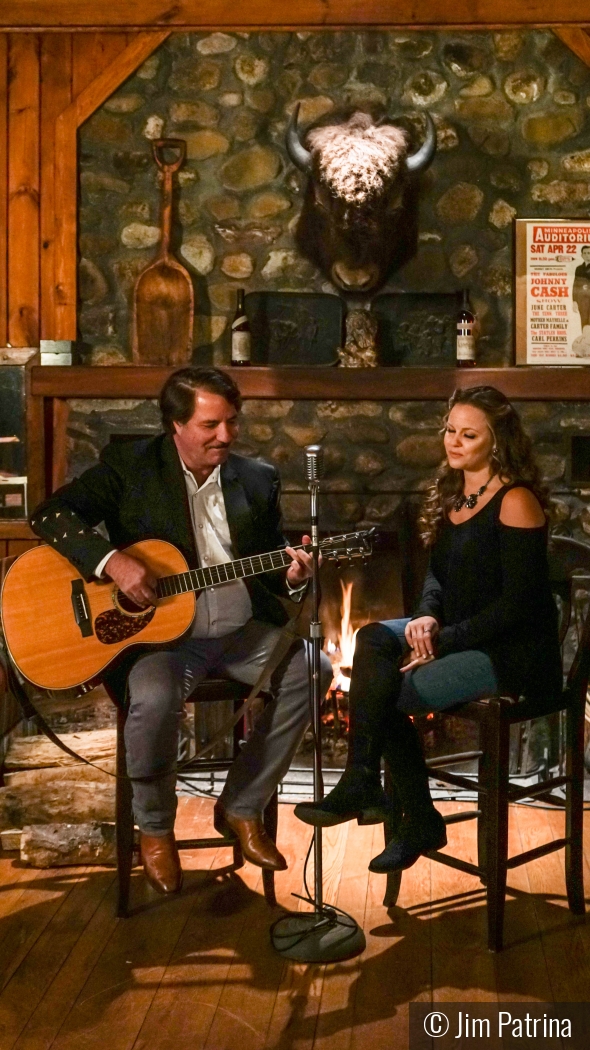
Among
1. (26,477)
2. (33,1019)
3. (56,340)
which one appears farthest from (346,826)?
(56,340)

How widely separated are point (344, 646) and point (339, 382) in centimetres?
98

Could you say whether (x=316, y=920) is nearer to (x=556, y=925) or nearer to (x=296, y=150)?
(x=556, y=925)

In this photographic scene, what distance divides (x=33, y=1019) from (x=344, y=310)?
8.78 feet

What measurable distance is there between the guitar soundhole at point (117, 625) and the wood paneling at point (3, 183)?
175cm

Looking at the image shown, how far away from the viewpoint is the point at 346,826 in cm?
348

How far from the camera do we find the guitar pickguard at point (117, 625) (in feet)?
9.18

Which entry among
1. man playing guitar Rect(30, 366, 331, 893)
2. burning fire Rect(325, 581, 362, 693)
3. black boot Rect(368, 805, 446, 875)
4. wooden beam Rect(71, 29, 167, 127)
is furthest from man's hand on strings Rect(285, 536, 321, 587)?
wooden beam Rect(71, 29, 167, 127)

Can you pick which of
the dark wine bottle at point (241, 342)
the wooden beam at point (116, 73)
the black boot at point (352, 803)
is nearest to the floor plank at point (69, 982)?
the black boot at point (352, 803)

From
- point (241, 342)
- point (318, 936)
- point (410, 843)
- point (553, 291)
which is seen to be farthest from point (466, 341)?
point (318, 936)

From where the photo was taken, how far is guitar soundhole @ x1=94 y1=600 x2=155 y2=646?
2.80 meters

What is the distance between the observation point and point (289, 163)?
159 inches

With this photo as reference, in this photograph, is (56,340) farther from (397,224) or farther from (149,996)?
(149,996)

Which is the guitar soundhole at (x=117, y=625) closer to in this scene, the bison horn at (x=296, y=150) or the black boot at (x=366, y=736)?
the black boot at (x=366, y=736)

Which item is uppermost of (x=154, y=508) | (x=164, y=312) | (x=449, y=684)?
(x=164, y=312)
